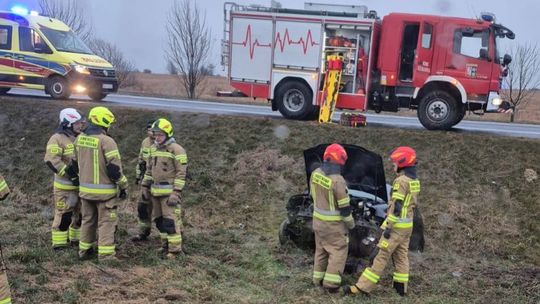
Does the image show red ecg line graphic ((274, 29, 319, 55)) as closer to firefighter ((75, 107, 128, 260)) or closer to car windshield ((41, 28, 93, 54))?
car windshield ((41, 28, 93, 54))

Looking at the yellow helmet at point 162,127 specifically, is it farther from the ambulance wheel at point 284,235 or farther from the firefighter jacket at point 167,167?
the ambulance wheel at point 284,235

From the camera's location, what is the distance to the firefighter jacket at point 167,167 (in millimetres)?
6715

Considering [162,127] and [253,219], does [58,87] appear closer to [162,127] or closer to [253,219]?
[253,219]

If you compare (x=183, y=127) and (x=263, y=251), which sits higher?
(x=183, y=127)

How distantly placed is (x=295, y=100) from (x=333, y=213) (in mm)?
6576

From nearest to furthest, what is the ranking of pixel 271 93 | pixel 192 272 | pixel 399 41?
pixel 192 272
pixel 399 41
pixel 271 93

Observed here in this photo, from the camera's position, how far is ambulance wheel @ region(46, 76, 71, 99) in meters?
13.8

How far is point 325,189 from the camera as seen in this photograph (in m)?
5.87

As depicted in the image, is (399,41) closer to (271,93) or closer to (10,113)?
(271,93)

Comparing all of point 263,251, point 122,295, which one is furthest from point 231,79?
point 122,295

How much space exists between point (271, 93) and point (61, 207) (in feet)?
21.1

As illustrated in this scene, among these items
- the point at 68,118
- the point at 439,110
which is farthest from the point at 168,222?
the point at 439,110

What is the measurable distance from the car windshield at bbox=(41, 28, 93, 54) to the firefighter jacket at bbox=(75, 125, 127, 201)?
8768 millimetres

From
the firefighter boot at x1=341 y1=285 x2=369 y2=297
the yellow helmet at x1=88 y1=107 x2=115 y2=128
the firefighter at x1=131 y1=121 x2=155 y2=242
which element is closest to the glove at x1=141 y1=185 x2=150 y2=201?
the firefighter at x1=131 y1=121 x2=155 y2=242
